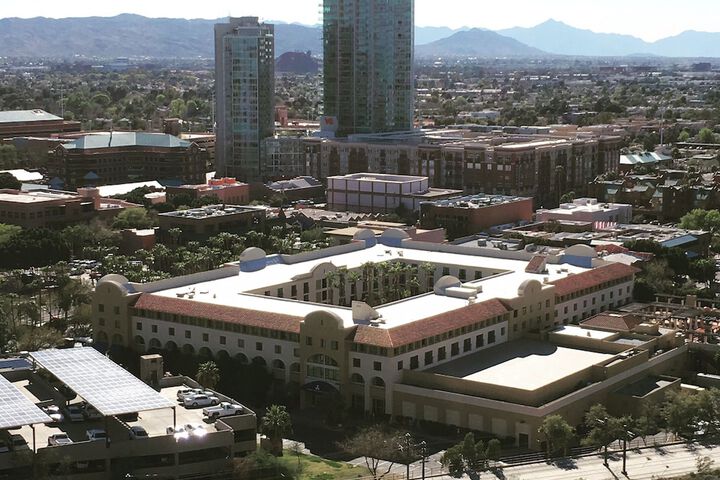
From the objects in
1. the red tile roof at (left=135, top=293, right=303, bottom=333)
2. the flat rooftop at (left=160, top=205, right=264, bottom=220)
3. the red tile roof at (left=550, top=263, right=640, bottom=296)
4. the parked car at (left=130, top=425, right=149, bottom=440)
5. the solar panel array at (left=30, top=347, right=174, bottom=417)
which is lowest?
the flat rooftop at (left=160, top=205, right=264, bottom=220)

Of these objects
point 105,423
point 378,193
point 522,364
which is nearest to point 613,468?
point 522,364

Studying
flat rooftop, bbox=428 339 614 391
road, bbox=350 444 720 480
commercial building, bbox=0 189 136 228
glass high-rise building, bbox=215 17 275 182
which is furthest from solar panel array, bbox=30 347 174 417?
glass high-rise building, bbox=215 17 275 182

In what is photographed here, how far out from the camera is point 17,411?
142 ft

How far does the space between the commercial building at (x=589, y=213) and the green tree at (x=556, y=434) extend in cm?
4618

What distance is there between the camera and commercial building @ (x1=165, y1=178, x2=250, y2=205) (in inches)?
4220

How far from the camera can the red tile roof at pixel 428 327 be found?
52.3m

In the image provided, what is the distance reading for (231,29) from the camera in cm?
12769

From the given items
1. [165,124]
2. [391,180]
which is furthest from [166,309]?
[165,124]

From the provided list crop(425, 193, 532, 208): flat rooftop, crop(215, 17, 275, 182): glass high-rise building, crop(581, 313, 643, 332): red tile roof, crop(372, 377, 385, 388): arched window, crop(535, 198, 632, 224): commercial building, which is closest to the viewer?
crop(372, 377, 385, 388): arched window

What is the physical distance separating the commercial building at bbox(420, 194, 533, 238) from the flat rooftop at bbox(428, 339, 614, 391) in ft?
111

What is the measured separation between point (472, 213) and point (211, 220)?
61.0ft

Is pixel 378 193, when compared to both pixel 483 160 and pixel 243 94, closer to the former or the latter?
pixel 483 160

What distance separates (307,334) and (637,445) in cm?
1405

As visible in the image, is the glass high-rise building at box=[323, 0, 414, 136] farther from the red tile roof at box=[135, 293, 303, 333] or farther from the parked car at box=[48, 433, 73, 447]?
the parked car at box=[48, 433, 73, 447]
